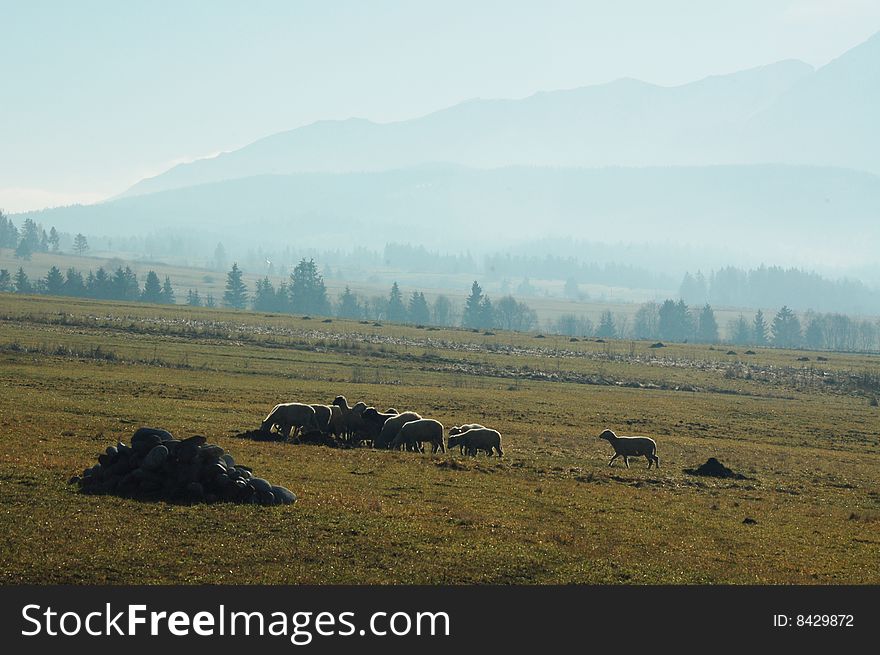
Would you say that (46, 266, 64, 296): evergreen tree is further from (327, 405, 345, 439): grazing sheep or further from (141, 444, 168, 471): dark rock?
(141, 444, 168, 471): dark rock

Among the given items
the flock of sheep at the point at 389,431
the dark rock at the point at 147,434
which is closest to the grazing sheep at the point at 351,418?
the flock of sheep at the point at 389,431

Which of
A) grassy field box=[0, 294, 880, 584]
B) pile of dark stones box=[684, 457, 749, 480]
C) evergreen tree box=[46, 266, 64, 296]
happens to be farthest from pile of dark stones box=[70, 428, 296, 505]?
evergreen tree box=[46, 266, 64, 296]

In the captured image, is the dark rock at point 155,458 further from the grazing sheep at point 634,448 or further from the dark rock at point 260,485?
the grazing sheep at point 634,448

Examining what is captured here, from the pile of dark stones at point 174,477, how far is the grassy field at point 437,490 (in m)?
0.59

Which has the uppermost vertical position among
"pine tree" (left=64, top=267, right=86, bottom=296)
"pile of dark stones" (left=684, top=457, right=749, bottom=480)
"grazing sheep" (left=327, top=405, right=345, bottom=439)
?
"pine tree" (left=64, top=267, right=86, bottom=296)

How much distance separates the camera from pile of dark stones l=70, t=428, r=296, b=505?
21281mm

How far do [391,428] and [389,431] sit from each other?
16cm

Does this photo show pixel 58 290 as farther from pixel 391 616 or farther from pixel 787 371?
pixel 391 616

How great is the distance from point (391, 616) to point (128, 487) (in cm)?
867

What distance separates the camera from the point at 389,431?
37156 millimetres

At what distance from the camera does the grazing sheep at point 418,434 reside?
118 feet

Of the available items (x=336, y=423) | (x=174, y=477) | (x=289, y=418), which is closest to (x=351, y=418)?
(x=336, y=423)

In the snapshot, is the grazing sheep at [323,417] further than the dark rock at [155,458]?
Yes

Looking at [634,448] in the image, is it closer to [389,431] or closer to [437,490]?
[389,431]
